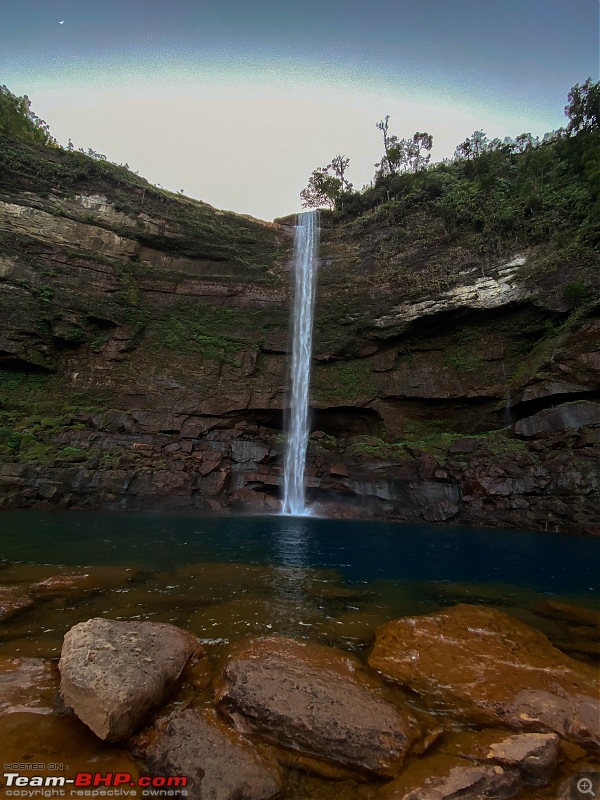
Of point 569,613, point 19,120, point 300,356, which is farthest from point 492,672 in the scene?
point 19,120

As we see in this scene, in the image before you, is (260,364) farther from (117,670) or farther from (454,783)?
(454,783)

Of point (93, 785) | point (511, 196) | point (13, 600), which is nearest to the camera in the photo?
point (93, 785)

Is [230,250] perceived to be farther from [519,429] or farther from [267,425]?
[519,429]

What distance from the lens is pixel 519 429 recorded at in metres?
19.1

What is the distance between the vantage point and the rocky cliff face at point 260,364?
18.3 m

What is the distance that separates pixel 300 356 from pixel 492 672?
22954 millimetres

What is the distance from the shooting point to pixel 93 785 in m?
2.24

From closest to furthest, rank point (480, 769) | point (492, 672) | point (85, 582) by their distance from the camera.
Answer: point (480, 769)
point (492, 672)
point (85, 582)

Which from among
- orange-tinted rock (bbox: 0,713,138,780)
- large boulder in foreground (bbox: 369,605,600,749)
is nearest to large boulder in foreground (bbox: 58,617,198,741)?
orange-tinted rock (bbox: 0,713,138,780)

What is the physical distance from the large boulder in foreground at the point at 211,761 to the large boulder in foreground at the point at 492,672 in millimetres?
1644

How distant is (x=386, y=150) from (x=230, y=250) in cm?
1872

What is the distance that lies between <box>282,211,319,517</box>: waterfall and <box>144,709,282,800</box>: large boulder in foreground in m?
18.1

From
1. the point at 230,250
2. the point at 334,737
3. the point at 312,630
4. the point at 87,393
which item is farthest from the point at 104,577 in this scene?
the point at 230,250

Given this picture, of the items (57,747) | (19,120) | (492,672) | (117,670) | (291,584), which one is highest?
(19,120)
